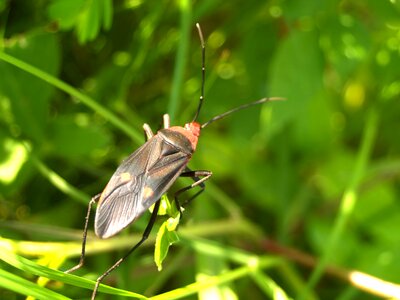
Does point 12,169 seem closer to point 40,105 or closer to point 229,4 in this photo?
point 40,105

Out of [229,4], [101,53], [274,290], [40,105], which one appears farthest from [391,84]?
[40,105]

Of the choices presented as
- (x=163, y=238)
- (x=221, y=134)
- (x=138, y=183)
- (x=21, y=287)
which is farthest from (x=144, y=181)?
(x=221, y=134)

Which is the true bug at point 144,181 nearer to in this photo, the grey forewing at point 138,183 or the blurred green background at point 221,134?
the grey forewing at point 138,183

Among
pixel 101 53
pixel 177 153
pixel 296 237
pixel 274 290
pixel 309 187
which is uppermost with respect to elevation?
pixel 101 53

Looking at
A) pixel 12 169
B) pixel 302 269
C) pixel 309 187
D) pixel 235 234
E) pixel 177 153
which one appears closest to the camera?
pixel 177 153

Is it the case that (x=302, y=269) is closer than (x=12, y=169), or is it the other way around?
(x=12, y=169)

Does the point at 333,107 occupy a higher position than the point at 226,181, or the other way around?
the point at 333,107

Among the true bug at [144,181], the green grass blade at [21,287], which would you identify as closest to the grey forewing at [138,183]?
the true bug at [144,181]

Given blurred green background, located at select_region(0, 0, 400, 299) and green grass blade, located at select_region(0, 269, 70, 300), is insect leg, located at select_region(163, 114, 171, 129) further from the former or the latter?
green grass blade, located at select_region(0, 269, 70, 300)
